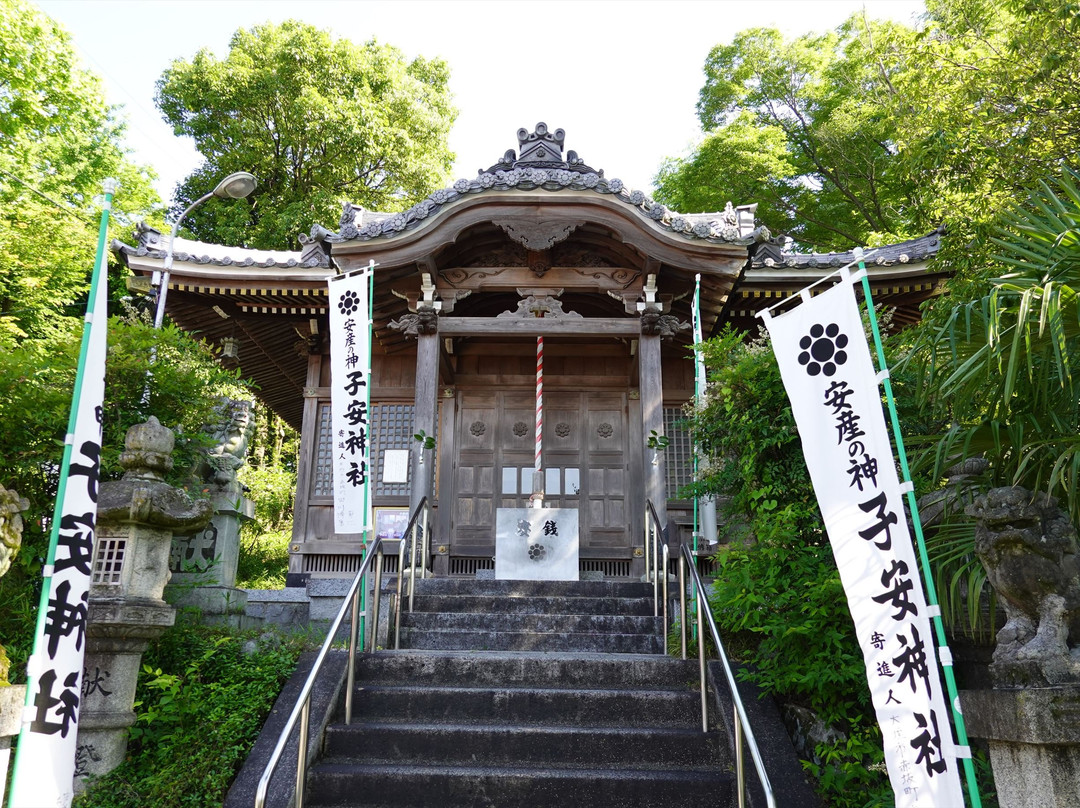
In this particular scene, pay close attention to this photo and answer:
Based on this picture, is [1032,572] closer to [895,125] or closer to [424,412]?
[424,412]

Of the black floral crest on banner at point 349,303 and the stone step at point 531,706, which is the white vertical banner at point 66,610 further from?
the black floral crest on banner at point 349,303

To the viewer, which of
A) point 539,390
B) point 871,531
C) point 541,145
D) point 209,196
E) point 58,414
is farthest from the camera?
point 541,145

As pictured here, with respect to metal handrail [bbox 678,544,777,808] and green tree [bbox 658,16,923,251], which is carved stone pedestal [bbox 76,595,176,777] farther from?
green tree [bbox 658,16,923,251]

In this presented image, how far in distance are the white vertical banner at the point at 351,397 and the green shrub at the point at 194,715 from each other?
4.22 feet

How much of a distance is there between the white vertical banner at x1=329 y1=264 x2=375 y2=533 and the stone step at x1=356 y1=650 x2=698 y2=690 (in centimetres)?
146

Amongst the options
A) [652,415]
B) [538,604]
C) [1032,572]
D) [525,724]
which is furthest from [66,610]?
[652,415]

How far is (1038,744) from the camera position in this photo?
328cm

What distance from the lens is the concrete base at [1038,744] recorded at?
3.23m

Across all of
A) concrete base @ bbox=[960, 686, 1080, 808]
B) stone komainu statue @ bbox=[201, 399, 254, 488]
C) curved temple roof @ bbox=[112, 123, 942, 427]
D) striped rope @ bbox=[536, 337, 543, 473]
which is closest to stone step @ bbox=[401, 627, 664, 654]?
stone komainu statue @ bbox=[201, 399, 254, 488]

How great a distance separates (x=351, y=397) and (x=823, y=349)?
450 cm

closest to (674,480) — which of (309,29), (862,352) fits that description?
(862,352)

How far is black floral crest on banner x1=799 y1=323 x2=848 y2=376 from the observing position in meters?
4.36

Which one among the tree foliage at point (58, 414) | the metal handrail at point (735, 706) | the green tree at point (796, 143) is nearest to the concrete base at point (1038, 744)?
the metal handrail at point (735, 706)

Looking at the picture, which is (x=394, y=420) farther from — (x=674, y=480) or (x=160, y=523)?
(x=160, y=523)
